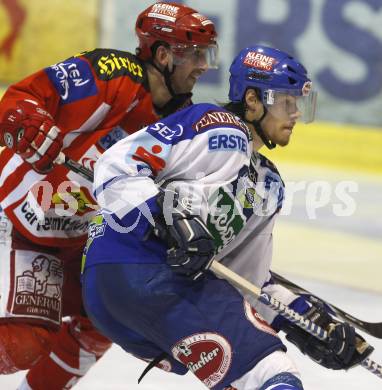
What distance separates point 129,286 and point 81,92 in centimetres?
97

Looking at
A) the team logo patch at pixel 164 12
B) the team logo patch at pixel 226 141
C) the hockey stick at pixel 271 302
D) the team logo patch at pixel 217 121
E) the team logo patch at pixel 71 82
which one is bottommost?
the hockey stick at pixel 271 302

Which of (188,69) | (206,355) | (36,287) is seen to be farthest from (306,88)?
(36,287)

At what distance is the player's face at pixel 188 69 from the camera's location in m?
3.61

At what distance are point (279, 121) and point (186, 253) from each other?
2.25 ft

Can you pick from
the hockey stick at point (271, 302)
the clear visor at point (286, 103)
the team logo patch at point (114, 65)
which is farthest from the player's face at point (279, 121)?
the team logo patch at point (114, 65)

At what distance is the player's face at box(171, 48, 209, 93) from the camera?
11.8 ft

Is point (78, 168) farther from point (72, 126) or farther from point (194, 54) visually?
point (194, 54)

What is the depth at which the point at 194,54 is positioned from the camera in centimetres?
362

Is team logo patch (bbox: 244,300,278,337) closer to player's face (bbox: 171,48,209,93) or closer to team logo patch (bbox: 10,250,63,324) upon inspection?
team logo patch (bbox: 10,250,63,324)

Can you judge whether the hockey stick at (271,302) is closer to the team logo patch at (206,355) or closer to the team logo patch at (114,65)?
the team logo patch at (206,355)

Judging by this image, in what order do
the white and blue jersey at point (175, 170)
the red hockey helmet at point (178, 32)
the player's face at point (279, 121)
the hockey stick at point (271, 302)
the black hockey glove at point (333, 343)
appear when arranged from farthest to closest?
the red hockey helmet at point (178, 32), the player's face at point (279, 121), the black hockey glove at point (333, 343), the hockey stick at point (271, 302), the white and blue jersey at point (175, 170)

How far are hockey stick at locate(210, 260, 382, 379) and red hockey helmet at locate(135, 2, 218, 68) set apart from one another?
0.99 meters

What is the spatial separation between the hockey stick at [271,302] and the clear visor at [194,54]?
97 centimetres

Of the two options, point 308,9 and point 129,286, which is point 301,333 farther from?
point 308,9
